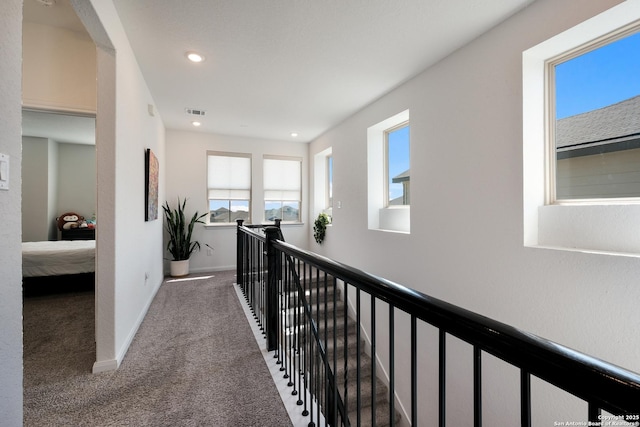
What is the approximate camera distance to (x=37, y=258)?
3527 mm

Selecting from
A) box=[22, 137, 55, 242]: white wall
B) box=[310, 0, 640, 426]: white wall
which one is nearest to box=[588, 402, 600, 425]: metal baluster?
box=[310, 0, 640, 426]: white wall

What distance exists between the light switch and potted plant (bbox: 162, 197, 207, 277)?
403 cm

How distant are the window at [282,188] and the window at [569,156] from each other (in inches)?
174

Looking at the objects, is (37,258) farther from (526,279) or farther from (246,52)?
(526,279)

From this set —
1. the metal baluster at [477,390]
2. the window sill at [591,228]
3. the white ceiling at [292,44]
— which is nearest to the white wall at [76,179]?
the white ceiling at [292,44]

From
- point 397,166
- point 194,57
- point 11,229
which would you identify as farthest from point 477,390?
point 397,166

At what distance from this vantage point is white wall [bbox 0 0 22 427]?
0.88 m

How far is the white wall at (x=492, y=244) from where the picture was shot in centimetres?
171

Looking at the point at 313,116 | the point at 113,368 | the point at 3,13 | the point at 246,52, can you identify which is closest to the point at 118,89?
the point at 246,52

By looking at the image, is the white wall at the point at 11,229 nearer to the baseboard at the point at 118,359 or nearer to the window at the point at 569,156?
the baseboard at the point at 118,359

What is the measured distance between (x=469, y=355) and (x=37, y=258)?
4980mm

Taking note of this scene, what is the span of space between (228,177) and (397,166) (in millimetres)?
3274

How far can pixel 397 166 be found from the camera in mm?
3877

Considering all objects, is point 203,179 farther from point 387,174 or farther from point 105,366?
point 105,366
